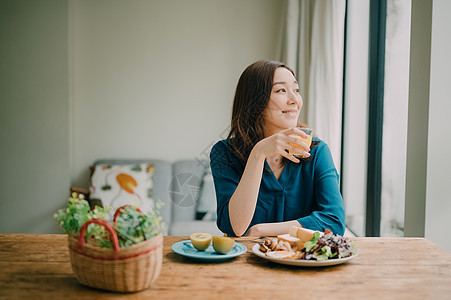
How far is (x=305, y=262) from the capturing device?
1.08 m

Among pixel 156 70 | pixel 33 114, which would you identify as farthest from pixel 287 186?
pixel 33 114

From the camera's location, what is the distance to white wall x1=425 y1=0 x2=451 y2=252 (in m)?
1.39

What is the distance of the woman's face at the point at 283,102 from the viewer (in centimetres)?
174

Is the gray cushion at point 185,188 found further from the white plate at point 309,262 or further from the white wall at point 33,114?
the white plate at point 309,262

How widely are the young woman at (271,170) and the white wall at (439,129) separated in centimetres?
33

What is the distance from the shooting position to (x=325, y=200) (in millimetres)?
1635

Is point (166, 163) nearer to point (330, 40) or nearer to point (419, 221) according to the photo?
point (330, 40)

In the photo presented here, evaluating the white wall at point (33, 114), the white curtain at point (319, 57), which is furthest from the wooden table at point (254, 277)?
the white wall at point (33, 114)

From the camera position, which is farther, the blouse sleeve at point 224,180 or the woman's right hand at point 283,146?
the blouse sleeve at point 224,180

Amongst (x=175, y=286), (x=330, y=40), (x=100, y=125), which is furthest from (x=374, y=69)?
(x=100, y=125)

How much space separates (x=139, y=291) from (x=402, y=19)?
209 cm

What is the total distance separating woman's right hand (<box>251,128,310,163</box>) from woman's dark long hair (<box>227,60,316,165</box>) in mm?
308

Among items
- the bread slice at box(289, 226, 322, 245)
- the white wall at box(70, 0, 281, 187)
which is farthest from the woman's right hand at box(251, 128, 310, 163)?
the white wall at box(70, 0, 281, 187)

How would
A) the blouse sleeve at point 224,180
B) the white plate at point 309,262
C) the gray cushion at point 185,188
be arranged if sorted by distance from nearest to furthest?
the white plate at point 309,262 < the blouse sleeve at point 224,180 < the gray cushion at point 185,188
